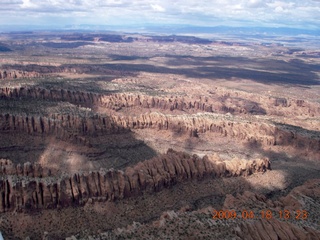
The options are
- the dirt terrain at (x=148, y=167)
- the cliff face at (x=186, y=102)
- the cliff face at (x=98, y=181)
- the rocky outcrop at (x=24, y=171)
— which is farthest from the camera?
the cliff face at (x=186, y=102)

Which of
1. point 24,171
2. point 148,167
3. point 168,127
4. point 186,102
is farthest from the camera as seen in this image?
Result: point 186,102

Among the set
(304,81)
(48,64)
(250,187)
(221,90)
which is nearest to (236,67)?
(304,81)

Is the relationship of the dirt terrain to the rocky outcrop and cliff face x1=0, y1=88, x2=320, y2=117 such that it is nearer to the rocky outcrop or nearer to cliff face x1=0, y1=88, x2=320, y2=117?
the rocky outcrop

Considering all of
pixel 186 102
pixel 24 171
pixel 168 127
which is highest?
pixel 24 171
